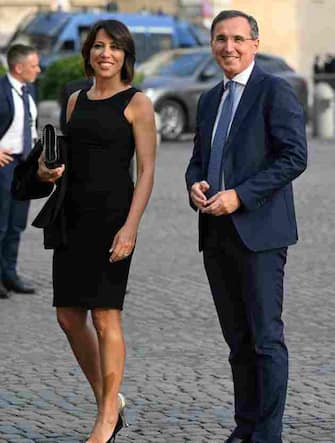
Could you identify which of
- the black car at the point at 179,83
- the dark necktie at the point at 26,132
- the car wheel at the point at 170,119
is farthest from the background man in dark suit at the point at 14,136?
the car wheel at the point at 170,119

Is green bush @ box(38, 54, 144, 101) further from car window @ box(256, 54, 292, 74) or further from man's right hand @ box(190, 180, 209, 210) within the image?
man's right hand @ box(190, 180, 209, 210)

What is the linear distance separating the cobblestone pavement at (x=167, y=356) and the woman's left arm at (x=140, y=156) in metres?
0.94

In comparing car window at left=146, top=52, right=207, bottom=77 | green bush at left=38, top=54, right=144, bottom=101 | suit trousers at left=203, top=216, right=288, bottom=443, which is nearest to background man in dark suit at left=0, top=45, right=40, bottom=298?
suit trousers at left=203, top=216, right=288, bottom=443

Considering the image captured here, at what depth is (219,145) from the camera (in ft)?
21.1

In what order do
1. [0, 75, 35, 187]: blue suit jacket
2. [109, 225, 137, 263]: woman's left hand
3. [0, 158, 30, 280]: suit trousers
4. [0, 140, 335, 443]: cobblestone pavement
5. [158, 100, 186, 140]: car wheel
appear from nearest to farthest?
[109, 225, 137, 263]: woman's left hand → [0, 140, 335, 443]: cobblestone pavement → [0, 75, 35, 187]: blue suit jacket → [0, 158, 30, 280]: suit trousers → [158, 100, 186, 140]: car wheel

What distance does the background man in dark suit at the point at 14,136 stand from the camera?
11.4 m

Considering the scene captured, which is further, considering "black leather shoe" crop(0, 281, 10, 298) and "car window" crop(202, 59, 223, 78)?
"car window" crop(202, 59, 223, 78)

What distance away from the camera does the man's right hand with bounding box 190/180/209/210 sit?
6.30 m

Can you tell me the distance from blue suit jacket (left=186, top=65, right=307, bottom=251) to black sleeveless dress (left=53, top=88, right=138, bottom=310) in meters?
0.45

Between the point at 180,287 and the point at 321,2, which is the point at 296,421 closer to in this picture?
the point at 180,287

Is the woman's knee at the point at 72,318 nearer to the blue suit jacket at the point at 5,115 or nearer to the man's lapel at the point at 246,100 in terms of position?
the man's lapel at the point at 246,100

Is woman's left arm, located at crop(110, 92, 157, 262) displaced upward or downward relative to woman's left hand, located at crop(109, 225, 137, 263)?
upward

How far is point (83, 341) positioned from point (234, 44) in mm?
1494

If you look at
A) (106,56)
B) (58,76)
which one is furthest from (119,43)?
(58,76)
